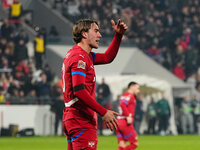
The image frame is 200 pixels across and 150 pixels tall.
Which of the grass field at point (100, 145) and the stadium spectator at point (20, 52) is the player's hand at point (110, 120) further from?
the stadium spectator at point (20, 52)

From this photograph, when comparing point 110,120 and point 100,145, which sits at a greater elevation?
point 110,120

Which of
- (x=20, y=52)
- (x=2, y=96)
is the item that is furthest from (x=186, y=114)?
(x=2, y=96)

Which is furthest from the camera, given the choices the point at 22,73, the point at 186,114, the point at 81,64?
the point at 186,114

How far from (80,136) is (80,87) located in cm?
61

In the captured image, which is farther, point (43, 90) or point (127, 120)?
point (43, 90)

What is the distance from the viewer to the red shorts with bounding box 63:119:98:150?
21.1 feet

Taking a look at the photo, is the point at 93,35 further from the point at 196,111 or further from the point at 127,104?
the point at 196,111

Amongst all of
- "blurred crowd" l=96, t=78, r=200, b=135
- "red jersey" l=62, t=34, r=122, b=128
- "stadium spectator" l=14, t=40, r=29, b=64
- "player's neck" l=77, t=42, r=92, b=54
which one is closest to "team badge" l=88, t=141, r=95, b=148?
"red jersey" l=62, t=34, r=122, b=128

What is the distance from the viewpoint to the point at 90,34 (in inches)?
257

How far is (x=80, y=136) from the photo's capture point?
6.45 metres

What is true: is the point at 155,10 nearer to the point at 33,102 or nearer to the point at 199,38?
the point at 199,38

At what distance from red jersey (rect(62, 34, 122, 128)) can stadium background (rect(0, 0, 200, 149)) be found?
60.4 feet

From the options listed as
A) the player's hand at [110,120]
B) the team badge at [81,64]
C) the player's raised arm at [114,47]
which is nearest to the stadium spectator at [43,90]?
the player's raised arm at [114,47]

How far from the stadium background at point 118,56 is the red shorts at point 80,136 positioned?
60.3ft
